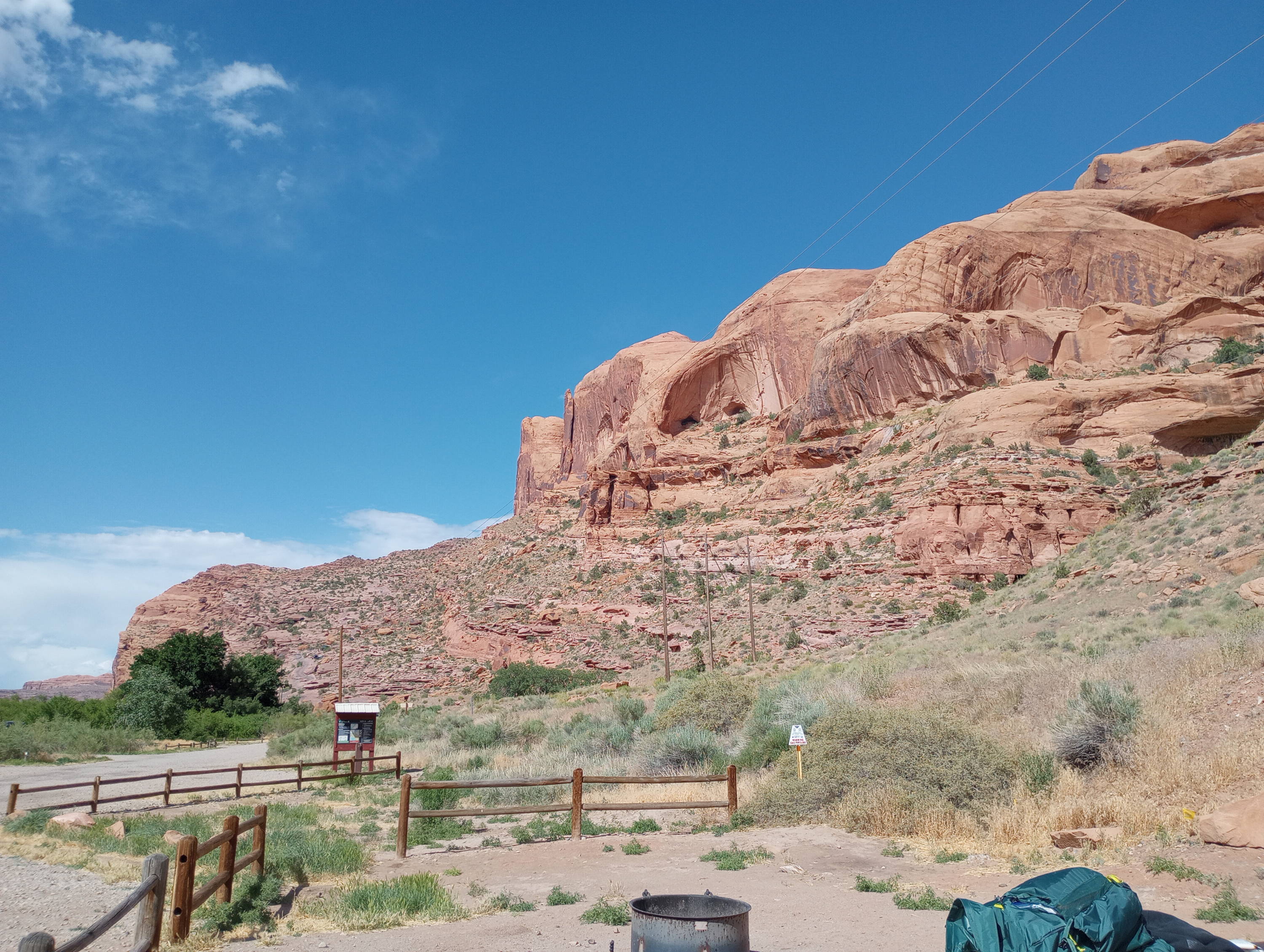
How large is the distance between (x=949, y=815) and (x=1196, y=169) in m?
69.7

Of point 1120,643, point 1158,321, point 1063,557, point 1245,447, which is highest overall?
point 1158,321

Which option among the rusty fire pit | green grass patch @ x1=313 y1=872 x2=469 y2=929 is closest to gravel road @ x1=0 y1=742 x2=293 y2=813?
green grass patch @ x1=313 y1=872 x2=469 y2=929

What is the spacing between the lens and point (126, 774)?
2338 cm

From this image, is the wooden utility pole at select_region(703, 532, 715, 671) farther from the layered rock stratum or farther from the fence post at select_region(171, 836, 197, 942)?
the fence post at select_region(171, 836, 197, 942)

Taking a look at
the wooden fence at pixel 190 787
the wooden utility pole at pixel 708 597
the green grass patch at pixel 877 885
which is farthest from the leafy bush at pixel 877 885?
the wooden utility pole at pixel 708 597

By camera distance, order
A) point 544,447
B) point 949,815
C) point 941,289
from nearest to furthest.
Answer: point 949,815 < point 941,289 < point 544,447

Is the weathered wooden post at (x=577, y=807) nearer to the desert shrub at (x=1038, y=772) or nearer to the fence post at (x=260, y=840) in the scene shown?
the fence post at (x=260, y=840)

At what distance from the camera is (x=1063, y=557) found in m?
33.1

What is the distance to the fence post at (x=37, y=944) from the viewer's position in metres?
3.78

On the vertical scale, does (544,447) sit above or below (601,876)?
above

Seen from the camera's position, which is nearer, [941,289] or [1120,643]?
[1120,643]

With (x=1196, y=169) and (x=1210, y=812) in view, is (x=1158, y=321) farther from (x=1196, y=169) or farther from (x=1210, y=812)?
(x=1210, y=812)

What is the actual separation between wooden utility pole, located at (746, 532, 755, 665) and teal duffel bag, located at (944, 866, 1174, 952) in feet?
93.6

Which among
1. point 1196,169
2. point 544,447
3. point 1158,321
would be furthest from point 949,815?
point 544,447
